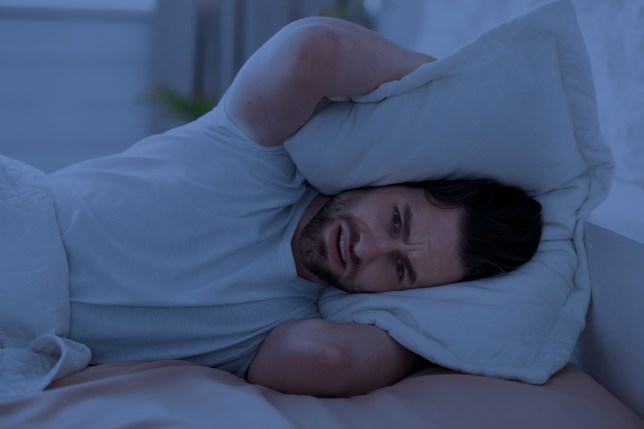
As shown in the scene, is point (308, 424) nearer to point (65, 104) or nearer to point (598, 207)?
point (598, 207)

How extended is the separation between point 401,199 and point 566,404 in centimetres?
48

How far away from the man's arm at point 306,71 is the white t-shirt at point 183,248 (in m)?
0.09

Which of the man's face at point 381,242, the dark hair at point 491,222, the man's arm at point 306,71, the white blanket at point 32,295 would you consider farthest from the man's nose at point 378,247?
the white blanket at point 32,295

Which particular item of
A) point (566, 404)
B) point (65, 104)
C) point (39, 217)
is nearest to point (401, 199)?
point (566, 404)

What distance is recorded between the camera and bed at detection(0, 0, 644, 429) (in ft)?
2.73

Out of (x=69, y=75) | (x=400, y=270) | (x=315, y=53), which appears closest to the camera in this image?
(x=315, y=53)

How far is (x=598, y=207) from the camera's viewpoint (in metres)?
1.19

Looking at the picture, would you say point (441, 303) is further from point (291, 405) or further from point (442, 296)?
point (291, 405)

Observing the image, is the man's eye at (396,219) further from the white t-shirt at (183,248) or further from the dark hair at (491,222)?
the white t-shirt at (183,248)

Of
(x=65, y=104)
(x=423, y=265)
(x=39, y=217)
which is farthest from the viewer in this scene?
(x=65, y=104)

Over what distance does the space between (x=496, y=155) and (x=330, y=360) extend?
49 centimetres

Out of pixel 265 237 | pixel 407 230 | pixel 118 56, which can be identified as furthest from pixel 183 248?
pixel 118 56

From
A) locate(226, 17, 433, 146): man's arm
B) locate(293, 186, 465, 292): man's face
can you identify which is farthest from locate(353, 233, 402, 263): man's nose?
locate(226, 17, 433, 146): man's arm

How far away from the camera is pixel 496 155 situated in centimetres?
114
